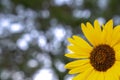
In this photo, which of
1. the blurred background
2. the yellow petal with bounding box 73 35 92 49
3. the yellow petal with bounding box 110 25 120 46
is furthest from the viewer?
the blurred background

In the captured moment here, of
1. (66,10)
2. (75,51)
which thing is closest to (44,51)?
(66,10)

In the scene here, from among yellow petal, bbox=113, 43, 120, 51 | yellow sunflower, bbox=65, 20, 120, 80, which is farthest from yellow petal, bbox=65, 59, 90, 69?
yellow petal, bbox=113, 43, 120, 51

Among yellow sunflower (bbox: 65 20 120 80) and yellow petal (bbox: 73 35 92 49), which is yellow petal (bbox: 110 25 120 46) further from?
yellow petal (bbox: 73 35 92 49)

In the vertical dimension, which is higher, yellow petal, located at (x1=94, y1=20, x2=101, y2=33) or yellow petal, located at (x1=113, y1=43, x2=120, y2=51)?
yellow petal, located at (x1=94, y1=20, x2=101, y2=33)

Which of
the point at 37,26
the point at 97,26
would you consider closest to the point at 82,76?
the point at 97,26

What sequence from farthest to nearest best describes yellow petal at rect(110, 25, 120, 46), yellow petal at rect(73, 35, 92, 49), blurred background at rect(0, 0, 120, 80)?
blurred background at rect(0, 0, 120, 80), yellow petal at rect(73, 35, 92, 49), yellow petal at rect(110, 25, 120, 46)

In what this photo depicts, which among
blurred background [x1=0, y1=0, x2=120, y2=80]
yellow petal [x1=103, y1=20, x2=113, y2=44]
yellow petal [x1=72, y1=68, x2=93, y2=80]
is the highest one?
blurred background [x1=0, y1=0, x2=120, y2=80]

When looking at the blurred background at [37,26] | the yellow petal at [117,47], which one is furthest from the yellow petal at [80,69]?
the blurred background at [37,26]

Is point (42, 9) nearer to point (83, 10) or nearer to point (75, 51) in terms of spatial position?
point (83, 10)

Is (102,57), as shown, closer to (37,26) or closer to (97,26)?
(97,26)
